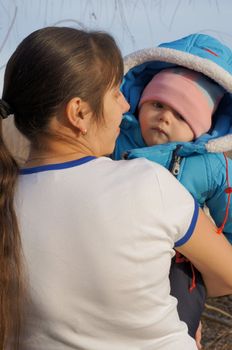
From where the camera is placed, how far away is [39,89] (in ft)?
3.00

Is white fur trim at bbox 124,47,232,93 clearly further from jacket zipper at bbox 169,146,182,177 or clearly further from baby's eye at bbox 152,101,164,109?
jacket zipper at bbox 169,146,182,177

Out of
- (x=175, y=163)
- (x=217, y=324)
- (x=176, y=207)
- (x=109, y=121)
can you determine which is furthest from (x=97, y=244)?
(x=217, y=324)

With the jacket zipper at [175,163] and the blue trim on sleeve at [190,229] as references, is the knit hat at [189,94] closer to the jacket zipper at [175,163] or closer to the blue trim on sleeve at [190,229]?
Result: the jacket zipper at [175,163]

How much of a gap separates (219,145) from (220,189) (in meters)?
0.12

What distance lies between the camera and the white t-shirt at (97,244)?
83cm

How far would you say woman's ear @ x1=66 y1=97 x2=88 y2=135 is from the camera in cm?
90

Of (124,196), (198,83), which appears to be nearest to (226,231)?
(198,83)

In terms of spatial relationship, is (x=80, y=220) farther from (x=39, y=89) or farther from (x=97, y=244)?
(x=39, y=89)

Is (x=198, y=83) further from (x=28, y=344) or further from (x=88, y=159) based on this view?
(x=28, y=344)

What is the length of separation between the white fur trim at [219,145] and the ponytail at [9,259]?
62 centimetres

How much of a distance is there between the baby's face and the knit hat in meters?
0.02

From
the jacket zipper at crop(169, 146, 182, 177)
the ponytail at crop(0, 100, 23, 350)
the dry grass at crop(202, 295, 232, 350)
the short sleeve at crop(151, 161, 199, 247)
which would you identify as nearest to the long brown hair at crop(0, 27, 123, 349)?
the ponytail at crop(0, 100, 23, 350)

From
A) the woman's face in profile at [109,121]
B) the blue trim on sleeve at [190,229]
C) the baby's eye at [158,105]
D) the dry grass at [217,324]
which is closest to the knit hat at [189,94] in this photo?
the baby's eye at [158,105]

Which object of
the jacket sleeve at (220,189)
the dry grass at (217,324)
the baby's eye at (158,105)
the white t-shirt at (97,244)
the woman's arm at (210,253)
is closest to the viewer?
the white t-shirt at (97,244)
